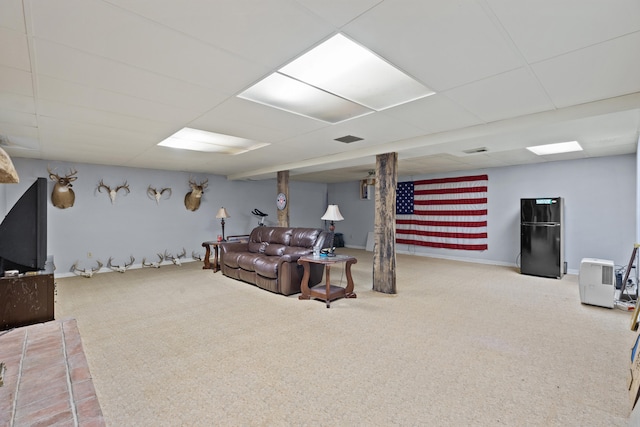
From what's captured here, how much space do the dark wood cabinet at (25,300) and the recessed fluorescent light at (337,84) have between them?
8.99 feet

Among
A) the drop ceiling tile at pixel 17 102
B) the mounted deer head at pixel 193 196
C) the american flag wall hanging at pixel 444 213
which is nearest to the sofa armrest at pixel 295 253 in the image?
the drop ceiling tile at pixel 17 102

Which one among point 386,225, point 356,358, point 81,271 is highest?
point 386,225

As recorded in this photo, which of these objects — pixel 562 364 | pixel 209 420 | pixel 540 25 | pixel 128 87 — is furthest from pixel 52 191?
pixel 562 364

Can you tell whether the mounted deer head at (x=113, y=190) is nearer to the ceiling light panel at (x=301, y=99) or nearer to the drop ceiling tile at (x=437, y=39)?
the ceiling light panel at (x=301, y=99)

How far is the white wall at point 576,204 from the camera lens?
5414 mm

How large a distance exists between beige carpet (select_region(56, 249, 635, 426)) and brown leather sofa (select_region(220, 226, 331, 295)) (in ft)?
0.93

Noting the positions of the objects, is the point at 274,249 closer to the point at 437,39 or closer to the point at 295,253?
the point at 295,253

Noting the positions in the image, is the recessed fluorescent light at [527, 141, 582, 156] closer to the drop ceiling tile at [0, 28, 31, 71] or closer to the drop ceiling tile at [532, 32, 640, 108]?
the drop ceiling tile at [532, 32, 640, 108]

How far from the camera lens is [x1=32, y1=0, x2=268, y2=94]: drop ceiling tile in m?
1.51

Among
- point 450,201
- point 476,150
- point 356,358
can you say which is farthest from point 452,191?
point 356,358

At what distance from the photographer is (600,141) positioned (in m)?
4.22

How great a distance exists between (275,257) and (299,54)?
3.66 m

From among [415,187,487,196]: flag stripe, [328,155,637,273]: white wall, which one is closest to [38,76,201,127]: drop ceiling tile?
[415,187,487,196]: flag stripe

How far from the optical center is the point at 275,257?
16.7 feet
